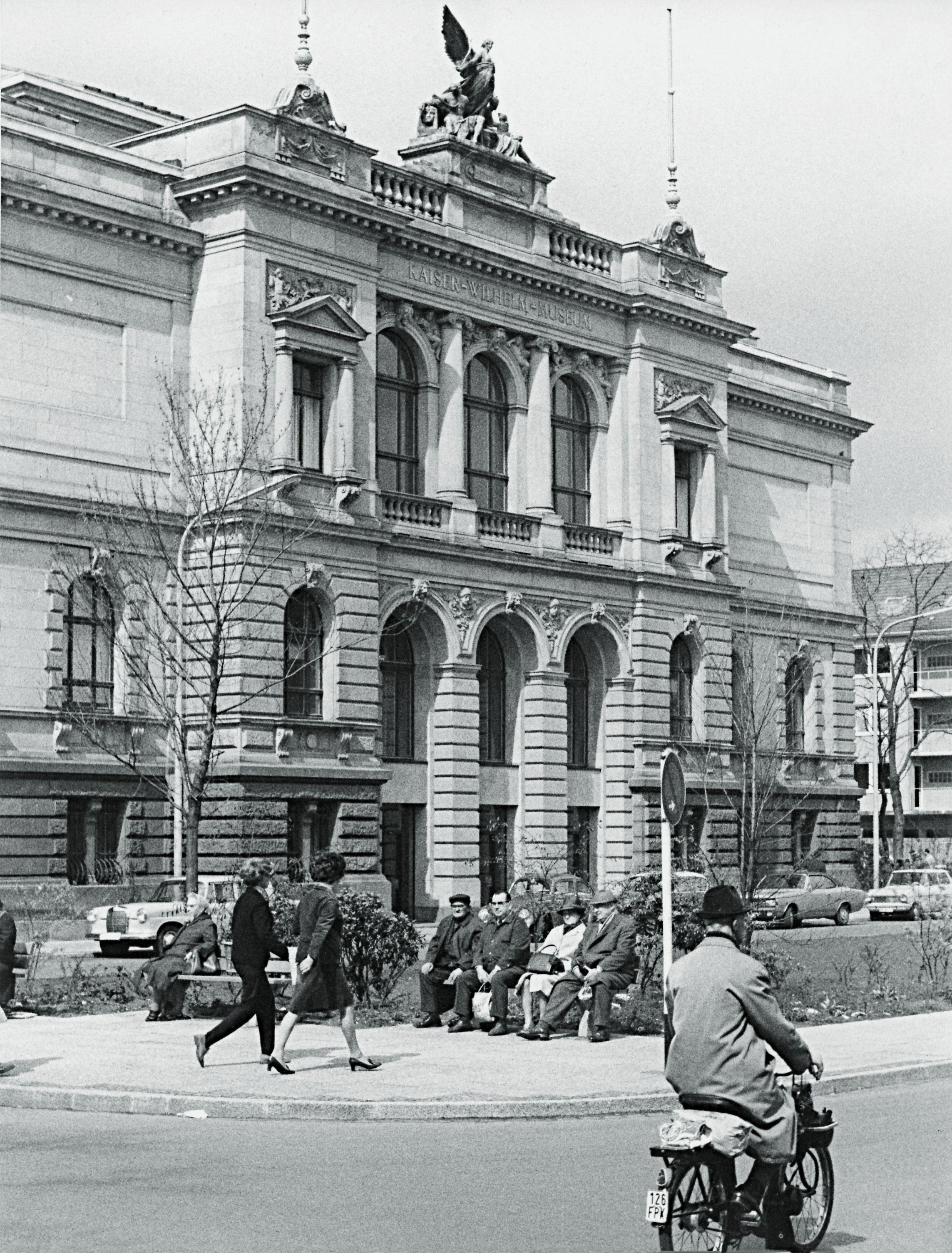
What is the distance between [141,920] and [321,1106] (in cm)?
1975

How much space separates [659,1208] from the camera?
28.4 ft

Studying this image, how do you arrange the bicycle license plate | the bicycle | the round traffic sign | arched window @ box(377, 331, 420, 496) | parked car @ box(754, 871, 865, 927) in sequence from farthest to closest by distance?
parked car @ box(754, 871, 865, 927) → arched window @ box(377, 331, 420, 496) → the round traffic sign → the bicycle → the bicycle license plate

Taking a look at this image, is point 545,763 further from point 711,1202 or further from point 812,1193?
point 711,1202

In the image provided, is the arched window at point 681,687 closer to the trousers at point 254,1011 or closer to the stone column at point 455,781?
the stone column at point 455,781

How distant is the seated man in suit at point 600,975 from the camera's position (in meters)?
20.7

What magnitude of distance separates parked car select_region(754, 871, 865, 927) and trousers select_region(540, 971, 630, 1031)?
84.7ft

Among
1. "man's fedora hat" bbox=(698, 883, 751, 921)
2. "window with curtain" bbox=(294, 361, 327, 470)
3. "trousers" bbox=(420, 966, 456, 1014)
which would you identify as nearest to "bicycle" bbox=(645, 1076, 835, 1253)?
"man's fedora hat" bbox=(698, 883, 751, 921)

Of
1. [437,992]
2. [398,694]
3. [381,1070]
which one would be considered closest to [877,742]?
[398,694]

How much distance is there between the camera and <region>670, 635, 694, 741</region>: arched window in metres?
54.5

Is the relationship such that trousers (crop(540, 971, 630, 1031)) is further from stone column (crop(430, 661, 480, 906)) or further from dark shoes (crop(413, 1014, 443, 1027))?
stone column (crop(430, 661, 480, 906))

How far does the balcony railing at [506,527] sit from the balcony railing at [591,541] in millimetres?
1327

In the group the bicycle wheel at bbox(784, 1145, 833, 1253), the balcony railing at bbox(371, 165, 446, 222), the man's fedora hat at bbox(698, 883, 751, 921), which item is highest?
the balcony railing at bbox(371, 165, 446, 222)

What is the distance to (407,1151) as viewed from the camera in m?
13.9

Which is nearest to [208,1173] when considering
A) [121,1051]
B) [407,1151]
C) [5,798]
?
[407,1151]
